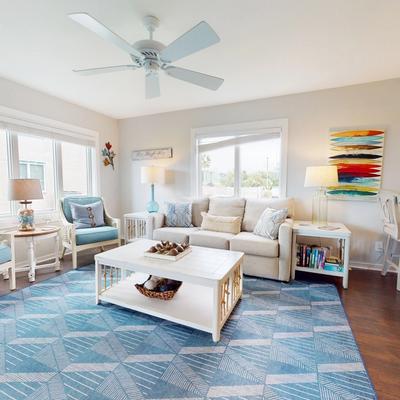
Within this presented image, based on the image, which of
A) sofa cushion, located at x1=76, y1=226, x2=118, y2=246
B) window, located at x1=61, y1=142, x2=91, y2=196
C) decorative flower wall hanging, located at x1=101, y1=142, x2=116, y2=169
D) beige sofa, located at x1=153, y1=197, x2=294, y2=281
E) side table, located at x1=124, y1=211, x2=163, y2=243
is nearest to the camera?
beige sofa, located at x1=153, y1=197, x2=294, y2=281

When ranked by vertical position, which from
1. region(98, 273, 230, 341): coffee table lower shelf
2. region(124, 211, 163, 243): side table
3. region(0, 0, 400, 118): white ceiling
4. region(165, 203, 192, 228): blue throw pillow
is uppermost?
region(0, 0, 400, 118): white ceiling

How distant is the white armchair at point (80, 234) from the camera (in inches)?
123

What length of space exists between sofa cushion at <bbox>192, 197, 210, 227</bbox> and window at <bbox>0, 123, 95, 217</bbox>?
6.47 feet

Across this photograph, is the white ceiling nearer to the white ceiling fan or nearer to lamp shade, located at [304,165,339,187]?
the white ceiling fan

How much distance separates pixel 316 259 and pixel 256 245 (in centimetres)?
74

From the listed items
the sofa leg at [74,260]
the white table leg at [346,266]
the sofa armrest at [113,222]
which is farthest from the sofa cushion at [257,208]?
the sofa leg at [74,260]

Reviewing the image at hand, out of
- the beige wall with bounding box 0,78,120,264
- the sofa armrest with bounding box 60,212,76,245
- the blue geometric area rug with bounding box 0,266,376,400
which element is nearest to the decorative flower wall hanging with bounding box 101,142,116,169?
the beige wall with bounding box 0,78,120,264

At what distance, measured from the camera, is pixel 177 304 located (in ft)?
6.56

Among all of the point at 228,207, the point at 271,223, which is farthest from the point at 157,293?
the point at 228,207

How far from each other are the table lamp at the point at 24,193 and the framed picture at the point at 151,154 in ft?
6.45

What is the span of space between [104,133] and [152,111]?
1.00 metres

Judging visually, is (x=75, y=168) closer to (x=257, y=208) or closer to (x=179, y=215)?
(x=179, y=215)

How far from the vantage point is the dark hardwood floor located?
142 centimetres

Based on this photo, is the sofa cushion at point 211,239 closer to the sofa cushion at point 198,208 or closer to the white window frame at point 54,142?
the sofa cushion at point 198,208
